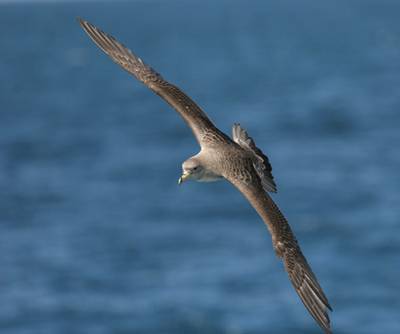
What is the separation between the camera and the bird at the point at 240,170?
46.3 feet

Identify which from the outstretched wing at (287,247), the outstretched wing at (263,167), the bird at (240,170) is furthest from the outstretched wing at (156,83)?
the outstretched wing at (287,247)

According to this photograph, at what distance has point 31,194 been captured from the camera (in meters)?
56.5

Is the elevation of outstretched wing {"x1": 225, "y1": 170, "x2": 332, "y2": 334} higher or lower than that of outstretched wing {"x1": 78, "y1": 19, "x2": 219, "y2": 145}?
lower

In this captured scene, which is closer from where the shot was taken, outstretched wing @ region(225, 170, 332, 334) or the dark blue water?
outstretched wing @ region(225, 170, 332, 334)

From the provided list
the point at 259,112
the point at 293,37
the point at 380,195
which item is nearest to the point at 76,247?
the point at 380,195

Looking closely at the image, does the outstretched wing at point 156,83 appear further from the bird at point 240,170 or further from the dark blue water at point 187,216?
the dark blue water at point 187,216

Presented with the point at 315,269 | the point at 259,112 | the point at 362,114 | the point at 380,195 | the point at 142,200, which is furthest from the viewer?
the point at 259,112

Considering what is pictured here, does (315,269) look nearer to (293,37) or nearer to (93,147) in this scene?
(93,147)

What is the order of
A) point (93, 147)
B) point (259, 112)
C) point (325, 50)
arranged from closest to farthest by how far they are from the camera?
point (93, 147) < point (259, 112) < point (325, 50)

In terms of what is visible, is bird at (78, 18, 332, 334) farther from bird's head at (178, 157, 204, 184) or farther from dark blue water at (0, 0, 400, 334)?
dark blue water at (0, 0, 400, 334)

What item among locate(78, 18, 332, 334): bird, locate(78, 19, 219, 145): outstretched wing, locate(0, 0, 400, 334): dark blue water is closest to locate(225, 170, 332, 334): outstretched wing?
locate(78, 18, 332, 334): bird

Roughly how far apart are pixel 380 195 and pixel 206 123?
116 feet

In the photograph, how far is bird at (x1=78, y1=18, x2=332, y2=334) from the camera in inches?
556

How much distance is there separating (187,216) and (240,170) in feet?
116
